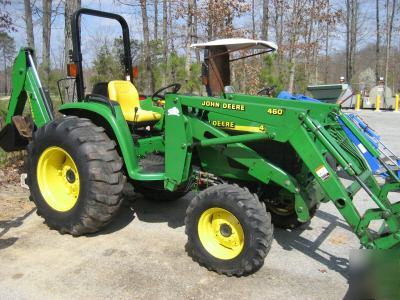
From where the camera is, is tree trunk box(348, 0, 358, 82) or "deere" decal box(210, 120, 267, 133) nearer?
"deere" decal box(210, 120, 267, 133)

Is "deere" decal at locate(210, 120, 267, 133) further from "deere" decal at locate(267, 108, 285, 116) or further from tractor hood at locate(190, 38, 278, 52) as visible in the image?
tractor hood at locate(190, 38, 278, 52)

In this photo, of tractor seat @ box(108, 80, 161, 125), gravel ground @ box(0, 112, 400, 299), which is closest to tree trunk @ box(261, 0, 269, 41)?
tractor seat @ box(108, 80, 161, 125)

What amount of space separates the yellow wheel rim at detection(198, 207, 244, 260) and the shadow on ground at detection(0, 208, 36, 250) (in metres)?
1.96

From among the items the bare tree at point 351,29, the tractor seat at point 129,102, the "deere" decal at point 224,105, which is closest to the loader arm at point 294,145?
the "deere" decal at point 224,105

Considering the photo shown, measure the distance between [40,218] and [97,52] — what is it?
Answer: 595 inches

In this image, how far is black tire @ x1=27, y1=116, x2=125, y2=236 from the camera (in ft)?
13.5

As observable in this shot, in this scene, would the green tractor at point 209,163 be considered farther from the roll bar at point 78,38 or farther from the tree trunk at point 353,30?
the tree trunk at point 353,30

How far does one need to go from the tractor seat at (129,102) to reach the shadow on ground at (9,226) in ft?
5.40

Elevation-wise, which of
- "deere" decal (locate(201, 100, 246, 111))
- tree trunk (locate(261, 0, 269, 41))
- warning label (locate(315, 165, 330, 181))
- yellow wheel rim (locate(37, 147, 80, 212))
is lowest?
yellow wheel rim (locate(37, 147, 80, 212))

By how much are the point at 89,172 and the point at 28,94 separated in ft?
5.84

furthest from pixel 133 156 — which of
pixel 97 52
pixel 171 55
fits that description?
pixel 97 52

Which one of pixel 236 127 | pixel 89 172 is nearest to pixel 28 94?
pixel 89 172

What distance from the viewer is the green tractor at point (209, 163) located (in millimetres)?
3418

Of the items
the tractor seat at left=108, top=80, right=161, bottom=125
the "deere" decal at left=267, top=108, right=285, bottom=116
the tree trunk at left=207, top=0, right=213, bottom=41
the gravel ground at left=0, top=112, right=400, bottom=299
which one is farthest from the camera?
the tree trunk at left=207, top=0, right=213, bottom=41
